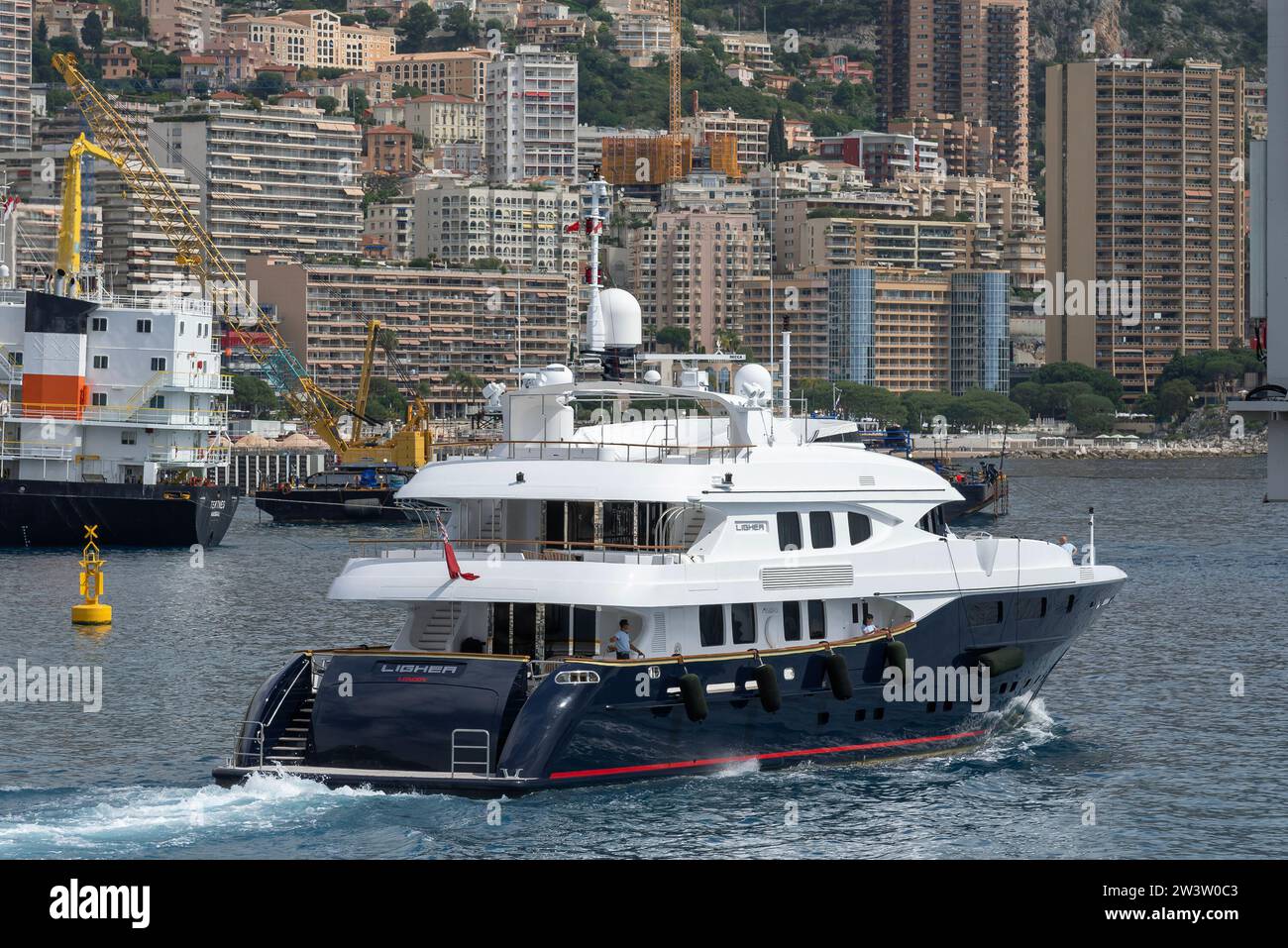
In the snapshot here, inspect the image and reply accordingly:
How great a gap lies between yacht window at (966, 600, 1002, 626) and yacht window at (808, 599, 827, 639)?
109 inches

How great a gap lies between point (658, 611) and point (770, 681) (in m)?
1.87

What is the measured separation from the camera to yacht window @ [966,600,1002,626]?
1312 inches

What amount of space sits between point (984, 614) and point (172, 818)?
13.1m

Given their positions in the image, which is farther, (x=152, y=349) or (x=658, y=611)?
(x=152, y=349)

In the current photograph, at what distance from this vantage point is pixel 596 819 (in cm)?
2791

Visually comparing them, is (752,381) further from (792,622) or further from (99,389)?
→ (99,389)

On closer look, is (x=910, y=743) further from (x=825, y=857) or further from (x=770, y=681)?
(x=825, y=857)

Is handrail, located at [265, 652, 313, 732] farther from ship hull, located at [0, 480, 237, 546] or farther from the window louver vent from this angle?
ship hull, located at [0, 480, 237, 546]

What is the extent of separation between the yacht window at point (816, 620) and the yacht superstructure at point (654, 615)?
38 mm

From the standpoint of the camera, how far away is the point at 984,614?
3362 centimetres

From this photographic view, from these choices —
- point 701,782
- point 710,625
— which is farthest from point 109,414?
point 701,782

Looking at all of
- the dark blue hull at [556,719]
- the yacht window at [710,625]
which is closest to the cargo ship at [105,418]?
the dark blue hull at [556,719]
